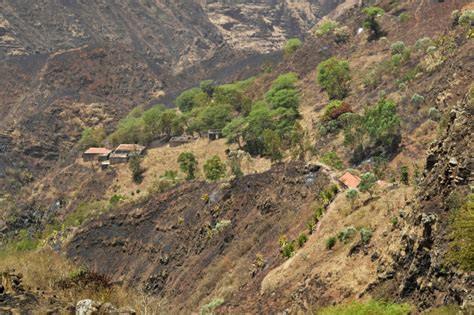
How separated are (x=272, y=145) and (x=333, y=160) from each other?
481 inches

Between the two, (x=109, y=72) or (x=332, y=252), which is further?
(x=109, y=72)

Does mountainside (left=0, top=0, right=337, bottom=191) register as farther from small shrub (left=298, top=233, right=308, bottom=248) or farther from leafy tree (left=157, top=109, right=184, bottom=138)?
small shrub (left=298, top=233, right=308, bottom=248)

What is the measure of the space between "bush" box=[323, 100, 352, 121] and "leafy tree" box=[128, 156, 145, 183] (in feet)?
96.2

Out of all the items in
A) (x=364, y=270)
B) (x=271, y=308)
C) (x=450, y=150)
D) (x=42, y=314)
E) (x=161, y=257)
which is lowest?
(x=161, y=257)

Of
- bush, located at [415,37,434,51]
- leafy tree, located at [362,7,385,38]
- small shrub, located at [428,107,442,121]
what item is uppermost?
leafy tree, located at [362,7,385,38]

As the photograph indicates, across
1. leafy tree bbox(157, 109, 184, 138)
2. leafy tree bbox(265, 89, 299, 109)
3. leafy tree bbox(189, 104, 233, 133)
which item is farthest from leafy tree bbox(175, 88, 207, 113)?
leafy tree bbox(265, 89, 299, 109)

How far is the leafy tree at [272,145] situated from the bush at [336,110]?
22.0ft

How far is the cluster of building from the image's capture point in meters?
99.8

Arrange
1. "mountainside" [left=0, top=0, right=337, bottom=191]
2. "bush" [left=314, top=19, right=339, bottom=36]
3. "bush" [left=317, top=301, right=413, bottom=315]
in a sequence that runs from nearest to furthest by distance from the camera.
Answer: "bush" [left=317, top=301, right=413, bottom=315]
"bush" [left=314, top=19, right=339, bottom=36]
"mountainside" [left=0, top=0, right=337, bottom=191]

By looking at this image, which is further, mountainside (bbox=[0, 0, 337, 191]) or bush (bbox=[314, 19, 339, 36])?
mountainside (bbox=[0, 0, 337, 191])

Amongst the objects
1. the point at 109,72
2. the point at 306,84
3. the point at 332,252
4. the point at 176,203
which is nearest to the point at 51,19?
the point at 109,72

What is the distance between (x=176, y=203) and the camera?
210 ft

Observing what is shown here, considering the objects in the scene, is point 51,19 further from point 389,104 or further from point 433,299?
point 433,299

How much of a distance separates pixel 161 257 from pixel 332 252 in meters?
25.5
